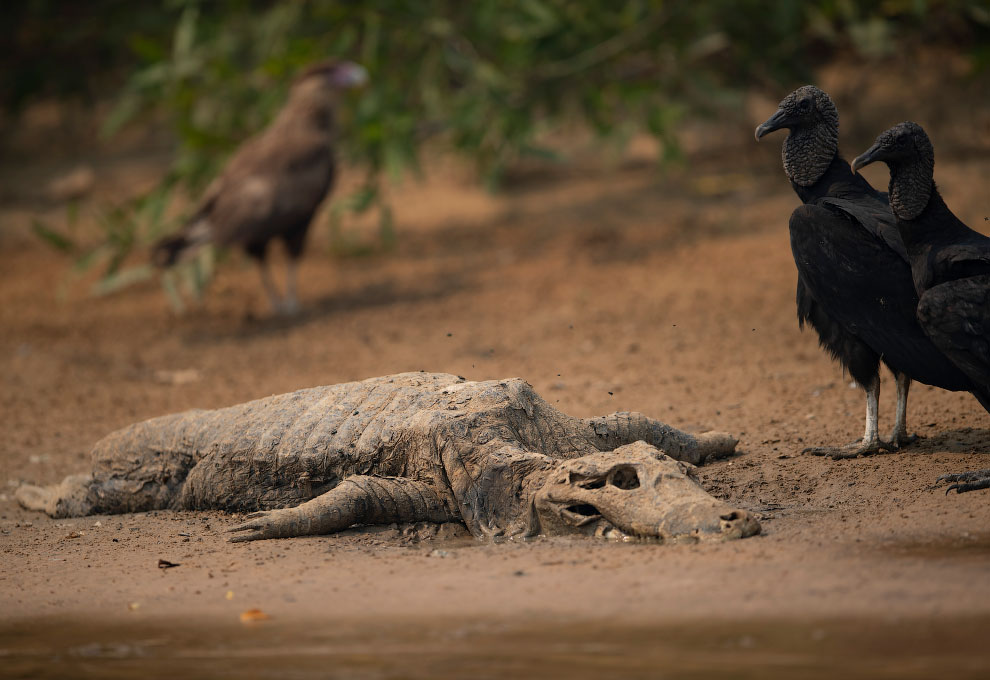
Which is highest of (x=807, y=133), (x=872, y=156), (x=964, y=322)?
(x=807, y=133)

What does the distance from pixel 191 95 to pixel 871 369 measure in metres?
7.77

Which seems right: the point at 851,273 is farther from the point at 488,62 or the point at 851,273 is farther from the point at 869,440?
the point at 488,62

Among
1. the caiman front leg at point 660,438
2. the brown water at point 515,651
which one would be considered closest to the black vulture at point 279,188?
the caiman front leg at point 660,438

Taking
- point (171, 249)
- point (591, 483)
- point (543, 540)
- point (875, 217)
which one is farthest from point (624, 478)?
point (171, 249)

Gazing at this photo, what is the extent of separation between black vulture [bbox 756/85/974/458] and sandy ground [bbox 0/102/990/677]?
1.28 ft

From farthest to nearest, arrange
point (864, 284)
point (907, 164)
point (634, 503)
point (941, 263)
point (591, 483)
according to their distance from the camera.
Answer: point (864, 284) → point (907, 164) → point (941, 263) → point (591, 483) → point (634, 503)

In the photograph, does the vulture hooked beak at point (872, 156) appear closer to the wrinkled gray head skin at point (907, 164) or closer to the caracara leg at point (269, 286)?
the wrinkled gray head skin at point (907, 164)

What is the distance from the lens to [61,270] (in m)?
11.9

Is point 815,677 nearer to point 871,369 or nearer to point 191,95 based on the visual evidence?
point 871,369

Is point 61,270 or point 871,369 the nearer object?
point 871,369

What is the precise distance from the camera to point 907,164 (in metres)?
4.82

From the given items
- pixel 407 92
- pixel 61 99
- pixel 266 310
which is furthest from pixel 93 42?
pixel 266 310

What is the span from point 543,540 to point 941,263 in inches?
75.8

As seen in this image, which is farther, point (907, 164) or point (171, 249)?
point (171, 249)
